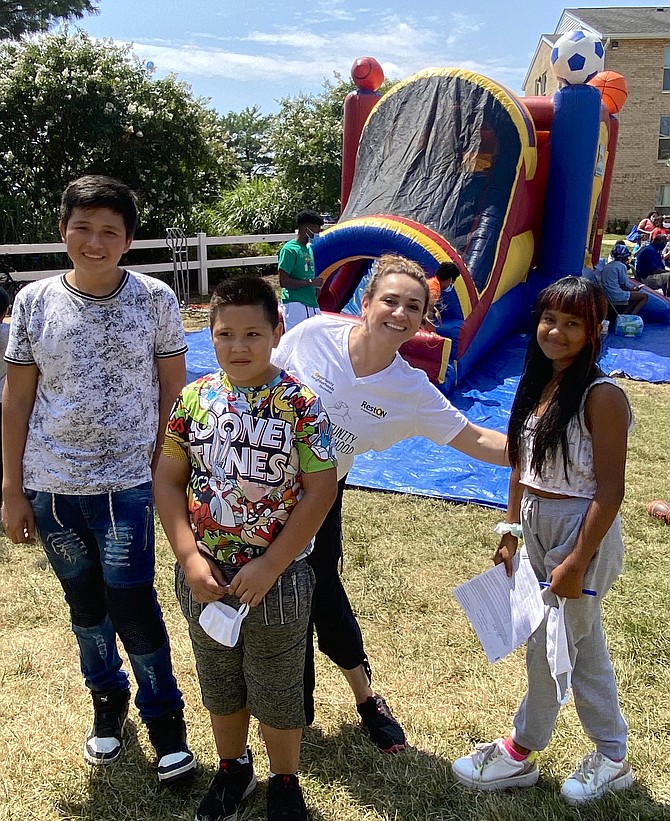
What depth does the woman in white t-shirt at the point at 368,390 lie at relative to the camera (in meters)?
2.10

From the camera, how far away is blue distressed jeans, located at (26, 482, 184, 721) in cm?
206

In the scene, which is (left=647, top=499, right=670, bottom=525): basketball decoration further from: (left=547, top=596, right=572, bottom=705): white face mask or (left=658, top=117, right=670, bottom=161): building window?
(left=658, top=117, right=670, bottom=161): building window

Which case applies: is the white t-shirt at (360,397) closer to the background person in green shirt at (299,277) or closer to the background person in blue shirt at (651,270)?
the background person in green shirt at (299,277)

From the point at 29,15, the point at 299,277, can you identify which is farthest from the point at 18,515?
the point at 29,15

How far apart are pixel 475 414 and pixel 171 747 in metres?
4.27

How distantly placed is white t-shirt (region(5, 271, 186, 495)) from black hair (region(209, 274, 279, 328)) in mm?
369

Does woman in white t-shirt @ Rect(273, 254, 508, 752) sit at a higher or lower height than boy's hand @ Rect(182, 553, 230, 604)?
higher

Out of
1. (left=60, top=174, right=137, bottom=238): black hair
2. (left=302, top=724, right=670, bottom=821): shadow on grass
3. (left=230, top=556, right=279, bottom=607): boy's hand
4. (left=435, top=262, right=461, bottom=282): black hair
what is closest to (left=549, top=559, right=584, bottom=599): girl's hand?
(left=302, top=724, right=670, bottom=821): shadow on grass

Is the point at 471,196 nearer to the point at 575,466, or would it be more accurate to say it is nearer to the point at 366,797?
the point at 575,466

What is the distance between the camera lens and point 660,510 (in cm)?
418

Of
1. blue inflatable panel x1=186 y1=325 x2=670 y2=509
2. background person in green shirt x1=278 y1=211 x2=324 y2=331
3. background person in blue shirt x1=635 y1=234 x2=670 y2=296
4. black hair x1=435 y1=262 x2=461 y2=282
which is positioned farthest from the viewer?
background person in blue shirt x1=635 y1=234 x2=670 y2=296

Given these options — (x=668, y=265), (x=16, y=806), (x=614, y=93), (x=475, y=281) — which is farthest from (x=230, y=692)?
(x=668, y=265)

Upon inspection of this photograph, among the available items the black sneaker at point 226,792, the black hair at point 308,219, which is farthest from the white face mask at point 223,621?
the black hair at point 308,219

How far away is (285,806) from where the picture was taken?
76.6 inches
